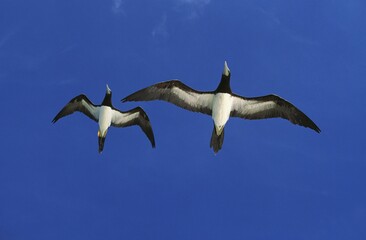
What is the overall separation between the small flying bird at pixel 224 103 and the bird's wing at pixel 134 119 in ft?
25.2

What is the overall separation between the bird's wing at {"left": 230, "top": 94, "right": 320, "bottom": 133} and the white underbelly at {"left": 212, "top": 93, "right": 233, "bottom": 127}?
1.91 feet

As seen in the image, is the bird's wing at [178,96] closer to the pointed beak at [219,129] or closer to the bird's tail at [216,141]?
the pointed beak at [219,129]

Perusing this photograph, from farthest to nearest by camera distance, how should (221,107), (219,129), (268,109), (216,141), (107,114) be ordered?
(107,114) → (268,109) → (221,107) → (219,129) → (216,141)

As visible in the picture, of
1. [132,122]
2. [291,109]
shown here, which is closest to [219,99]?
[291,109]

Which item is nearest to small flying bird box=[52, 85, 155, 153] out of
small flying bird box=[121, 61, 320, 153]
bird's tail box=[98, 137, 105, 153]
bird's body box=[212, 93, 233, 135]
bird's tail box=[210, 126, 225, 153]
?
bird's tail box=[98, 137, 105, 153]

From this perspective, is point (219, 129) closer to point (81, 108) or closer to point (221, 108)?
point (221, 108)

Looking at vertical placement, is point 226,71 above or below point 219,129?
above

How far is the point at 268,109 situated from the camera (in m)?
51.1

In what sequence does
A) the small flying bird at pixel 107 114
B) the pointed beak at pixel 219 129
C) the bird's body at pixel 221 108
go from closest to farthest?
the pointed beak at pixel 219 129 → the bird's body at pixel 221 108 → the small flying bird at pixel 107 114

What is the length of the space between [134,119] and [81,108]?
13.1ft

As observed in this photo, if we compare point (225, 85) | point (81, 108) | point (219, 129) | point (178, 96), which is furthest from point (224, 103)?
point (81, 108)

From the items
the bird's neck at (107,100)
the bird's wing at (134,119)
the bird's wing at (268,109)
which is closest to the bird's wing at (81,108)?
the bird's neck at (107,100)

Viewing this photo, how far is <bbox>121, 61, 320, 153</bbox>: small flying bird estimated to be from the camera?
5022 cm

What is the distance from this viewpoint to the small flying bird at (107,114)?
5812 centimetres
